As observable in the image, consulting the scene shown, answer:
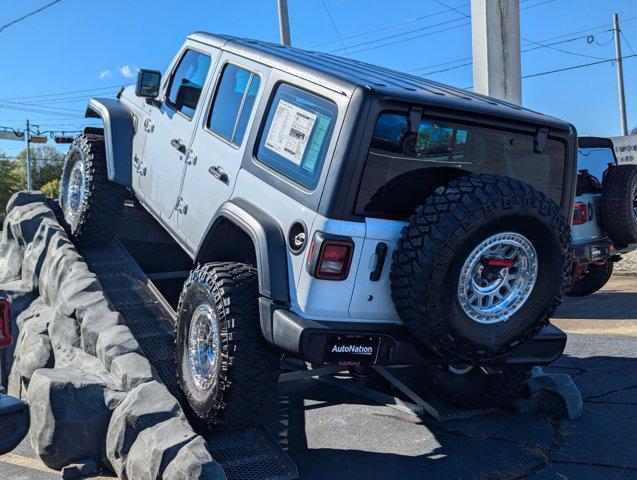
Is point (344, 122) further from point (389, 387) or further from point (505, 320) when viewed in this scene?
point (389, 387)

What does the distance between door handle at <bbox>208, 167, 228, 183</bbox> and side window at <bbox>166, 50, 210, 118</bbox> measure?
2.55 ft

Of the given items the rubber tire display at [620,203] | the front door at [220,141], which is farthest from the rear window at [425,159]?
the rubber tire display at [620,203]

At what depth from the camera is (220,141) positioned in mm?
4613

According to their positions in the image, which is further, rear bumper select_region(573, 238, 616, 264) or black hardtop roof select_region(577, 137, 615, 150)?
black hardtop roof select_region(577, 137, 615, 150)

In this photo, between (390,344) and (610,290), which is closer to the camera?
(390,344)

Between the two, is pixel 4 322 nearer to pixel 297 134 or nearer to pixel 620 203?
pixel 297 134

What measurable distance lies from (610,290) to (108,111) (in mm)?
8448

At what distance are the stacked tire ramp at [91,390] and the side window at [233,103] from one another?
1.54m

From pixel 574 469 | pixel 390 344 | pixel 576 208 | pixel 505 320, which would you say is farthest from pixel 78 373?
pixel 576 208

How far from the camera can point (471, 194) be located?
3387mm

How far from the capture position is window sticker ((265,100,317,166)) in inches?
150

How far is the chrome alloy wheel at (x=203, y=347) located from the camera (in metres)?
4.00

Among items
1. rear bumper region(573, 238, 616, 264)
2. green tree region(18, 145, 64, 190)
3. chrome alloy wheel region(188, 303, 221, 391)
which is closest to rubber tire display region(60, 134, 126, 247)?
chrome alloy wheel region(188, 303, 221, 391)

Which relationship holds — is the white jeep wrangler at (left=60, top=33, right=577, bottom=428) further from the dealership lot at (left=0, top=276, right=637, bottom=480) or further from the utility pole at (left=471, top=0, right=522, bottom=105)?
the utility pole at (left=471, top=0, right=522, bottom=105)
